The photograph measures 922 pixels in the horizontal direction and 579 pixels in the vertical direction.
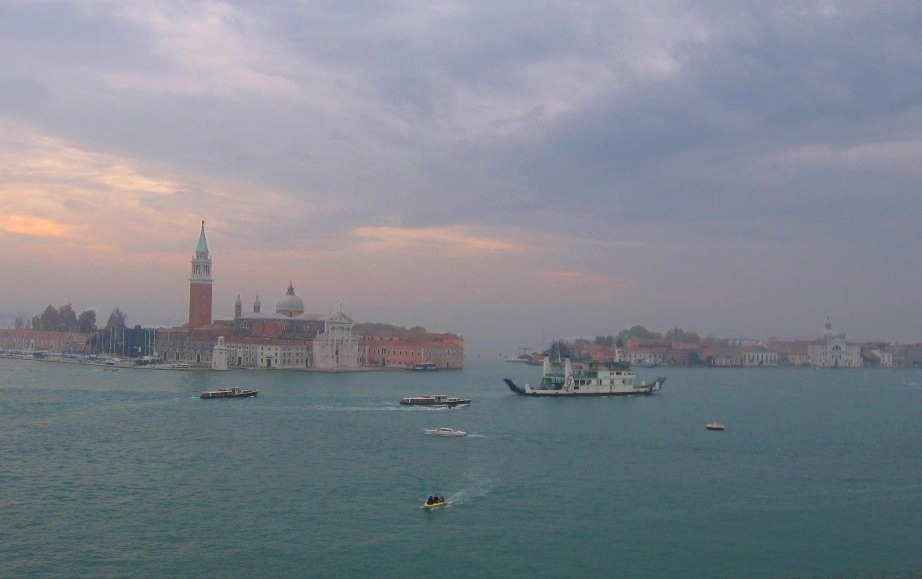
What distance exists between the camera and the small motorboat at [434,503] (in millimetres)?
12852

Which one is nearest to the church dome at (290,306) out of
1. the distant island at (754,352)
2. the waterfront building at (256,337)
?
the waterfront building at (256,337)

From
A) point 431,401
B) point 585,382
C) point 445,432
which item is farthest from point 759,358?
point 445,432

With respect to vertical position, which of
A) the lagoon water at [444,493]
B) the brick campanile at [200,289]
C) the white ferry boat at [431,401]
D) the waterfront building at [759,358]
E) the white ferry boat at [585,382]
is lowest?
the lagoon water at [444,493]

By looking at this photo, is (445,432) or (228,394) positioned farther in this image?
(228,394)

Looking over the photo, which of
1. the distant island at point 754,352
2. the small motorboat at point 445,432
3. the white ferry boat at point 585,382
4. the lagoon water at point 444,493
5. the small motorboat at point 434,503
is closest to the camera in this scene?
the lagoon water at point 444,493

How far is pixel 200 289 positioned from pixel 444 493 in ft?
152

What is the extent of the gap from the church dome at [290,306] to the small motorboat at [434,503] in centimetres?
4735

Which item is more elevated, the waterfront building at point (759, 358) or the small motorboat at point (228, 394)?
the waterfront building at point (759, 358)

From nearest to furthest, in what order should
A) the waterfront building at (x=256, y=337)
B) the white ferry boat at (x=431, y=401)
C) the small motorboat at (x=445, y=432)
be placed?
the small motorboat at (x=445, y=432), the white ferry boat at (x=431, y=401), the waterfront building at (x=256, y=337)

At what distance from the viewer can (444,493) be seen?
547 inches

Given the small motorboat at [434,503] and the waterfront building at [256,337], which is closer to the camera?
the small motorboat at [434,503]

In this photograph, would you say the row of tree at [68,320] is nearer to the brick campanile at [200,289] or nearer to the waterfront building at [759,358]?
the brick campanile at [200,289]

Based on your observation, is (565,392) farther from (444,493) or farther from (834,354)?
(834,354)

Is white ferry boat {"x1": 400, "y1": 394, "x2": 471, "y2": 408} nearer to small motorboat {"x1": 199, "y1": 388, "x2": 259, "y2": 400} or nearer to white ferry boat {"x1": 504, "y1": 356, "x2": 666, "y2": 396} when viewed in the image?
white ferry boat {"x1": 504, "y1": 356, "x2": 666, "y2": 396}
